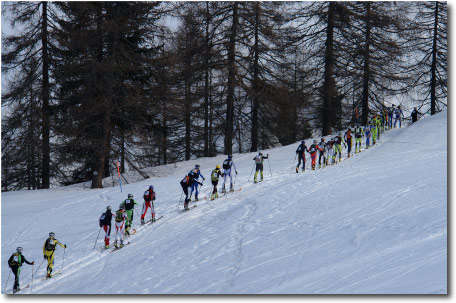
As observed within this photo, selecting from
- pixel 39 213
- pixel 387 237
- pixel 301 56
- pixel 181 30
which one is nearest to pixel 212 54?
pixel 181 30

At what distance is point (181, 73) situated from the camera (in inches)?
1060

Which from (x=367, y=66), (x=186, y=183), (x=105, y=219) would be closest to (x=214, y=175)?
(x=186, y=183)

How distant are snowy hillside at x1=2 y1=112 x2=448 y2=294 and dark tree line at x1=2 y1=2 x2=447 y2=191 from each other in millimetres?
4279

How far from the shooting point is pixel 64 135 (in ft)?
68.8

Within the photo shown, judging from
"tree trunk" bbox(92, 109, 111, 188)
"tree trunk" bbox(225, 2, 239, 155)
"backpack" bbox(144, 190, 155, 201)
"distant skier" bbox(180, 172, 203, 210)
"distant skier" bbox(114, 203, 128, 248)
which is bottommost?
"distant skier" bbox(114, 203, 128, 248)

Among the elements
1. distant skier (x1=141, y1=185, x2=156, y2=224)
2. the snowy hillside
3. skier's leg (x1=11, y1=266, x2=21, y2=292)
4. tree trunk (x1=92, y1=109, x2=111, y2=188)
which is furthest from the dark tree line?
skier's leg (x1=11, y1=266, x2=21, y2=292)

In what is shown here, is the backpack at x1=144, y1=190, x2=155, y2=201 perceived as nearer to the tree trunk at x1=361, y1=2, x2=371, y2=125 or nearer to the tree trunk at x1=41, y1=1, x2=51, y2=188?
the tree trunk at x1=41, y1=1, x2=51, y2=188

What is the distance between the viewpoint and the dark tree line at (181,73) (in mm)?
21062

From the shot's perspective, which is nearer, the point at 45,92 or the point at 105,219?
the point at 105,219

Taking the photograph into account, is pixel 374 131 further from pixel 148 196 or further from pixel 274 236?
pixel 148 196

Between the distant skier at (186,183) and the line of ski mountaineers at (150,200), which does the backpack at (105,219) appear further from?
the distant skier at (186,183)

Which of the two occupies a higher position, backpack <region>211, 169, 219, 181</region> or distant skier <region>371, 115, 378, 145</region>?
distant skier <region>371, 115, 378, 145</region>

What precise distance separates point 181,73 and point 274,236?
59.2 ft

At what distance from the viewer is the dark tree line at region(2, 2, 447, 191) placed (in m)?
21.1
